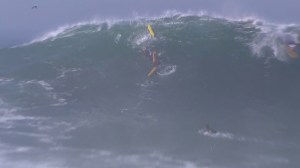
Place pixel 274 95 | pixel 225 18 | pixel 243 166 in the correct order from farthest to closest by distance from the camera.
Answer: pixel 225 18 < pixel 274 95 < pixel 243 166

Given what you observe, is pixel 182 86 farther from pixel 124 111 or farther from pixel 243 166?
pixel 243 166

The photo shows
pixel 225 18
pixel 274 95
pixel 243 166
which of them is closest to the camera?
pixel 243 166

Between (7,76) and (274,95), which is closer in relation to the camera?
(274,95)

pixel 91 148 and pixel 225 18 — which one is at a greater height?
pixel 225 18

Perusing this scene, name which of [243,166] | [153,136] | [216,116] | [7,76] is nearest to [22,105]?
[7,76]

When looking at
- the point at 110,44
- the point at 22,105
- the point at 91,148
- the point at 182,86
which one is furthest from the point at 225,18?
the point at 22,105

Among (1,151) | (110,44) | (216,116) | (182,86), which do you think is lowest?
(1,151)
